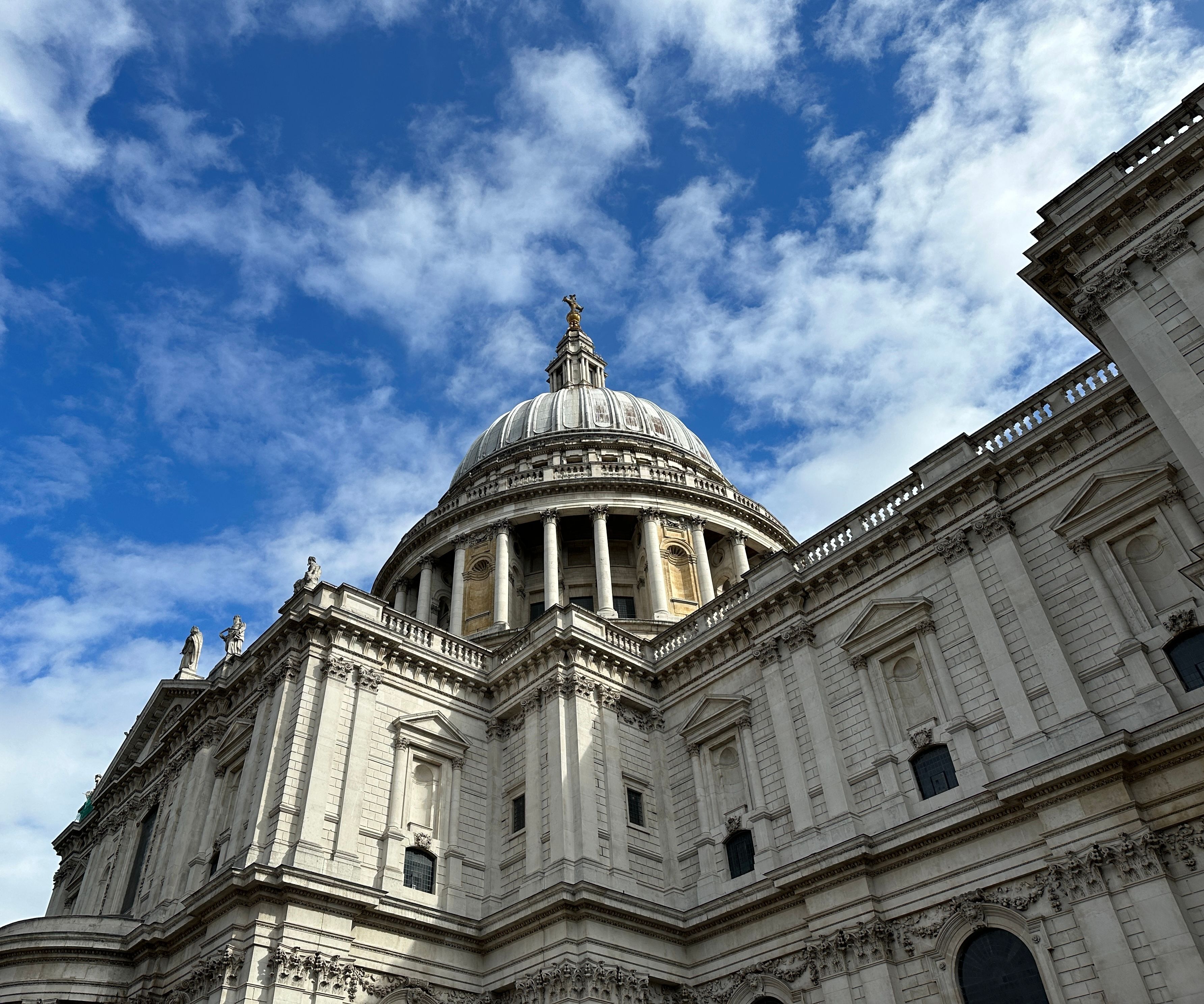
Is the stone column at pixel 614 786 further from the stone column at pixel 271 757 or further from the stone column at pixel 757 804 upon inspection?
the stone column at pixel 271 757

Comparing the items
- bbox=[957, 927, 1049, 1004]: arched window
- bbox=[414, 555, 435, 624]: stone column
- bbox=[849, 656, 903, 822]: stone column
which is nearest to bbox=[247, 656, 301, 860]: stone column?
bbox=[849, 656, 903, 822]: stone column

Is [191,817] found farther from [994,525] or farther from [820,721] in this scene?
[994,525]

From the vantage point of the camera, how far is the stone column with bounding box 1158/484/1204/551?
1959 cm

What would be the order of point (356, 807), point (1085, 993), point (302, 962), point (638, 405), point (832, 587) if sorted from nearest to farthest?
point (1085, 993), point (302, 962), point (356, 807), point (832, 587), point (638, 405)

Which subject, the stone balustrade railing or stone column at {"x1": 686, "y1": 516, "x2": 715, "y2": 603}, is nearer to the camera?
the stone balustrade railing

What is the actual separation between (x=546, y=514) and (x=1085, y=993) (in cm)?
3124

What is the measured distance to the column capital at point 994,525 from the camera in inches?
902

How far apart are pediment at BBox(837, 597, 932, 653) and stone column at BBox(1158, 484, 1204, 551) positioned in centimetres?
577

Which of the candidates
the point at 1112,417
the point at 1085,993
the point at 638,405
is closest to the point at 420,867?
the point at 1085,993

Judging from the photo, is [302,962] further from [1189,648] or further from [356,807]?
[1189,648]

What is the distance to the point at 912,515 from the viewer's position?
24.6m

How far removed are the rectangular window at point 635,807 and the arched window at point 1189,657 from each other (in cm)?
1438

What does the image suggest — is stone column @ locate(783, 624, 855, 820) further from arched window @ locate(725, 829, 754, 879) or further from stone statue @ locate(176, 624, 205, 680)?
stone statue @ locate(176, 624, 205, 680)

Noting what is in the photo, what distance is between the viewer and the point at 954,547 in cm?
2370
